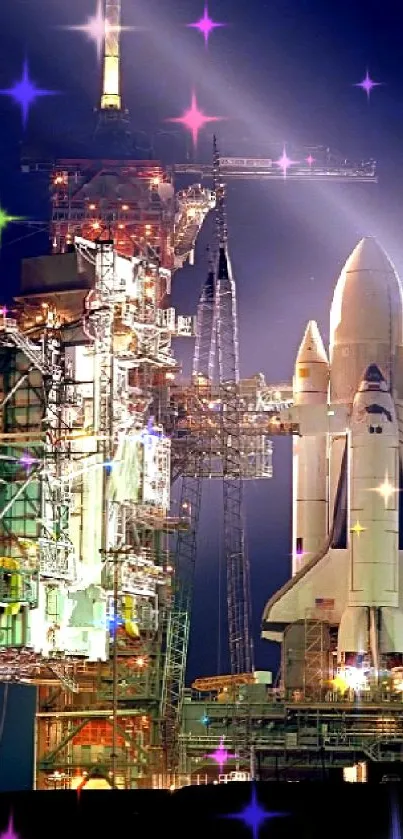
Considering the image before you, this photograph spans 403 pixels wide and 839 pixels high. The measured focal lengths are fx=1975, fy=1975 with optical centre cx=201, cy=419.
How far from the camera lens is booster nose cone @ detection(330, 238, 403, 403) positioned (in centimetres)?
8962

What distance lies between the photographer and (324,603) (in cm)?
8812

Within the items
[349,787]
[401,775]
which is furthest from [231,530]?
[349,787]

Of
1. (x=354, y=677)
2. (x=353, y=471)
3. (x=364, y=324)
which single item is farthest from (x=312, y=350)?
(x=354, y=677)

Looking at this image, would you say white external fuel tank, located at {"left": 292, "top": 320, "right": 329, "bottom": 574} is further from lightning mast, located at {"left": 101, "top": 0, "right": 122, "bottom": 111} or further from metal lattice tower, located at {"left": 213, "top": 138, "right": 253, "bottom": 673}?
lightning mast, located at {"left": 101, "top": 0, "right": 122, "bottom": 111}

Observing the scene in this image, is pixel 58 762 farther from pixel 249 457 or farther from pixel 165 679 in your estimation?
pixel 249 457

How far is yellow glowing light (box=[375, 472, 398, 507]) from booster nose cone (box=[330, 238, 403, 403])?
5.66 meters

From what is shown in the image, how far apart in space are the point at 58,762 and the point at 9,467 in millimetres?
12665

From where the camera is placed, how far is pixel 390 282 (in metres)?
90.9

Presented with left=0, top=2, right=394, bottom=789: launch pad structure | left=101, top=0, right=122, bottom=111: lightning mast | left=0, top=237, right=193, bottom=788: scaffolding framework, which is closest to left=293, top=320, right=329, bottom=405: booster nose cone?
left=0, top=2, right=394, bottom=789: launch pad structure

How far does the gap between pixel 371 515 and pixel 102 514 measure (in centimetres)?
1150

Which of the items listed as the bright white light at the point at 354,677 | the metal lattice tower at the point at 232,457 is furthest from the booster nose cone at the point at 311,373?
the bright white light at the point at 354,677

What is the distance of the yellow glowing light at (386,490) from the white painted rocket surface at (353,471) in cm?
6

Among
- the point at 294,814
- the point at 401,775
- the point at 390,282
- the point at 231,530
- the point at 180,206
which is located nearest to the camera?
the point at 294,814

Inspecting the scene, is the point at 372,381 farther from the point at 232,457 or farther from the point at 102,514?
the point at 102,514
